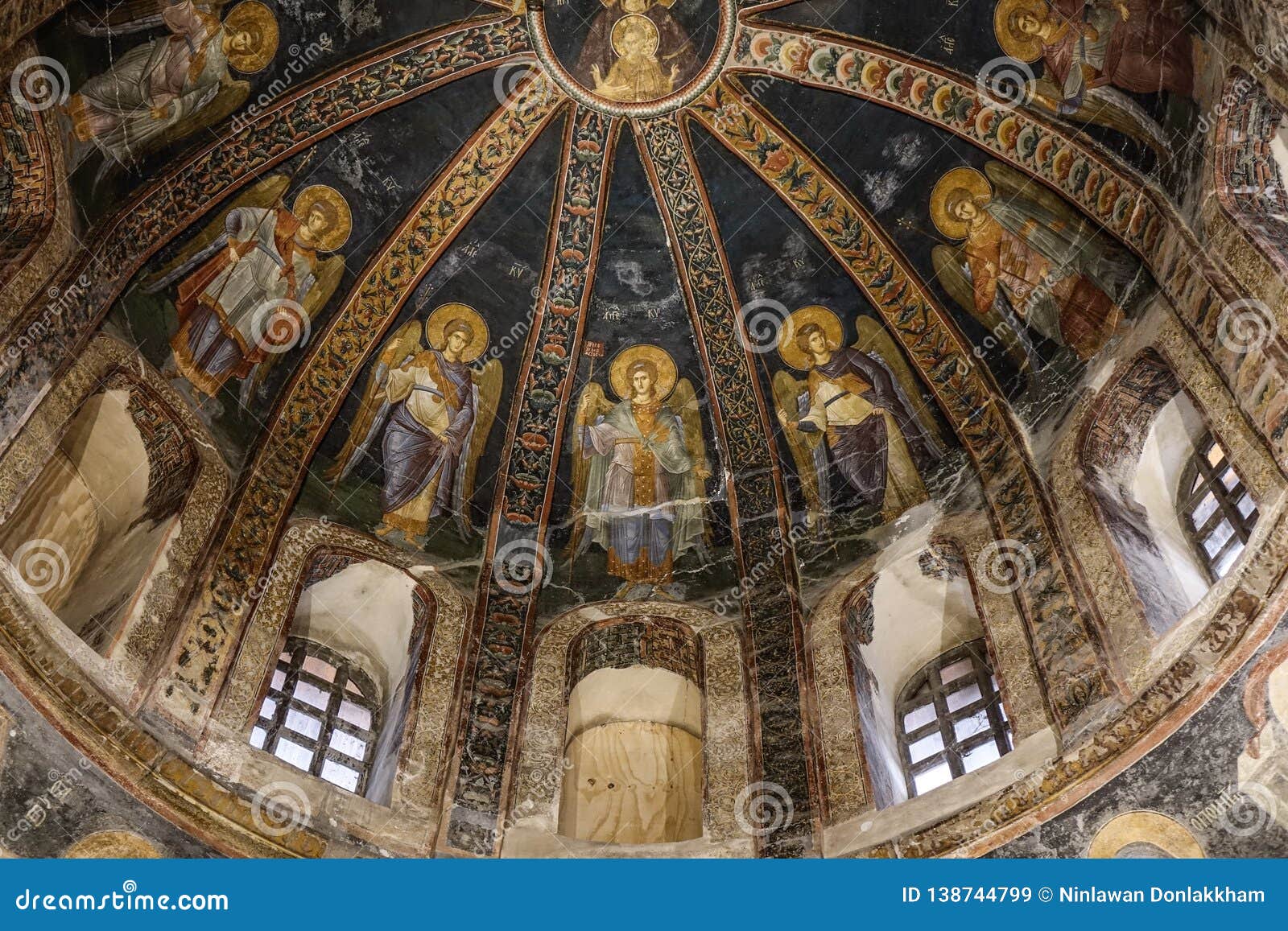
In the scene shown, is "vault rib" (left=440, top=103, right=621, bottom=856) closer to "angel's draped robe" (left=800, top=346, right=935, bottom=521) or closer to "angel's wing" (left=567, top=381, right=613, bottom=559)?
"angel's wing" (left=567, top=381, right=613, bottom=559)

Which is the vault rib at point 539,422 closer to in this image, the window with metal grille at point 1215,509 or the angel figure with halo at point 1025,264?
the angel figure with halo at point 1025,264

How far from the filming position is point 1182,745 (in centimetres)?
1067

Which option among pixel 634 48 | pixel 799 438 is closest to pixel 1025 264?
pixel 799 438

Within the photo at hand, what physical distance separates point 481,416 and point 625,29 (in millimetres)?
4528

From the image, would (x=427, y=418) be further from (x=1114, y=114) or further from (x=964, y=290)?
(x=1114, y=114)

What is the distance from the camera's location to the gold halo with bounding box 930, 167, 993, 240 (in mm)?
14992

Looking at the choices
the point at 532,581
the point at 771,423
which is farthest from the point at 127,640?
the point at 771,423

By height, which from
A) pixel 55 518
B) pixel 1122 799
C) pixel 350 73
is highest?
pixel 350 73

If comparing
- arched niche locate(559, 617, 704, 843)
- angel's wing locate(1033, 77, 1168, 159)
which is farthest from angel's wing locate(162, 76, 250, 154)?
angel's wing locate(1033, 77, 1168, 159)

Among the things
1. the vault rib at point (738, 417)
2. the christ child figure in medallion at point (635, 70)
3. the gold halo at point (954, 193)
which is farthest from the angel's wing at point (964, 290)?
the christ child figure in medallion at point (635, 70)

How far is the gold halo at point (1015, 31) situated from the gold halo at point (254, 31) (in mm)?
7300

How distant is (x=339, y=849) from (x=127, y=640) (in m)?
2.50

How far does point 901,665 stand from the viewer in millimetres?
14109

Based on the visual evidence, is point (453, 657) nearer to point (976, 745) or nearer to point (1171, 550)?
point (976, 745)
